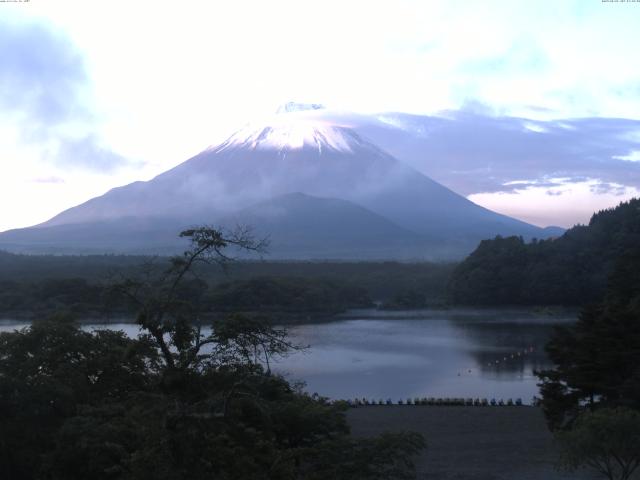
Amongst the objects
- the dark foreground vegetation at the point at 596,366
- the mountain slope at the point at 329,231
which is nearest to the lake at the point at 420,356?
the dark foreground vegetation at the point at 596,366

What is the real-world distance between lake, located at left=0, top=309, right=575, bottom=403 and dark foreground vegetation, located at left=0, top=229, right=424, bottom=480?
7.13 metres

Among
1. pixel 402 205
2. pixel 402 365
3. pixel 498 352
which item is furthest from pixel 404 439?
pixel 402 205

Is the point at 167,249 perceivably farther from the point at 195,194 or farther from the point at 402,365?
the point at 402,365

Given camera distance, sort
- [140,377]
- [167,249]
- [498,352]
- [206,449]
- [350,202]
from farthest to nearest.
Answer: [350,202] → [167,249] → [498,352] → [140,377] → [206,449]

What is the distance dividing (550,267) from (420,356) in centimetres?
1836

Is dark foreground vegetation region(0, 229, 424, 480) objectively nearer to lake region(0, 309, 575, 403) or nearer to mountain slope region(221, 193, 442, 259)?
lake region(0, 309, 575, 403)

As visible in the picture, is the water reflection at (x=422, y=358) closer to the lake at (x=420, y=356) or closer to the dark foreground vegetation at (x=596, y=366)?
the lake at (x=420, y=356)

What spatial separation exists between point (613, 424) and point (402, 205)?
271ft

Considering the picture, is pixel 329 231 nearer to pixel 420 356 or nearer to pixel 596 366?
pixel 420 356

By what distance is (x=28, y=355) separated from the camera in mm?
7383

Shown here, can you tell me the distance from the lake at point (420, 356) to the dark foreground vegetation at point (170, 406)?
23.4ft

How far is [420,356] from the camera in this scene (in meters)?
20.9

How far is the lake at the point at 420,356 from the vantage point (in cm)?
1620

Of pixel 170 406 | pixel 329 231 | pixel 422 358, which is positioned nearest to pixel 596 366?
pixel 170 406
